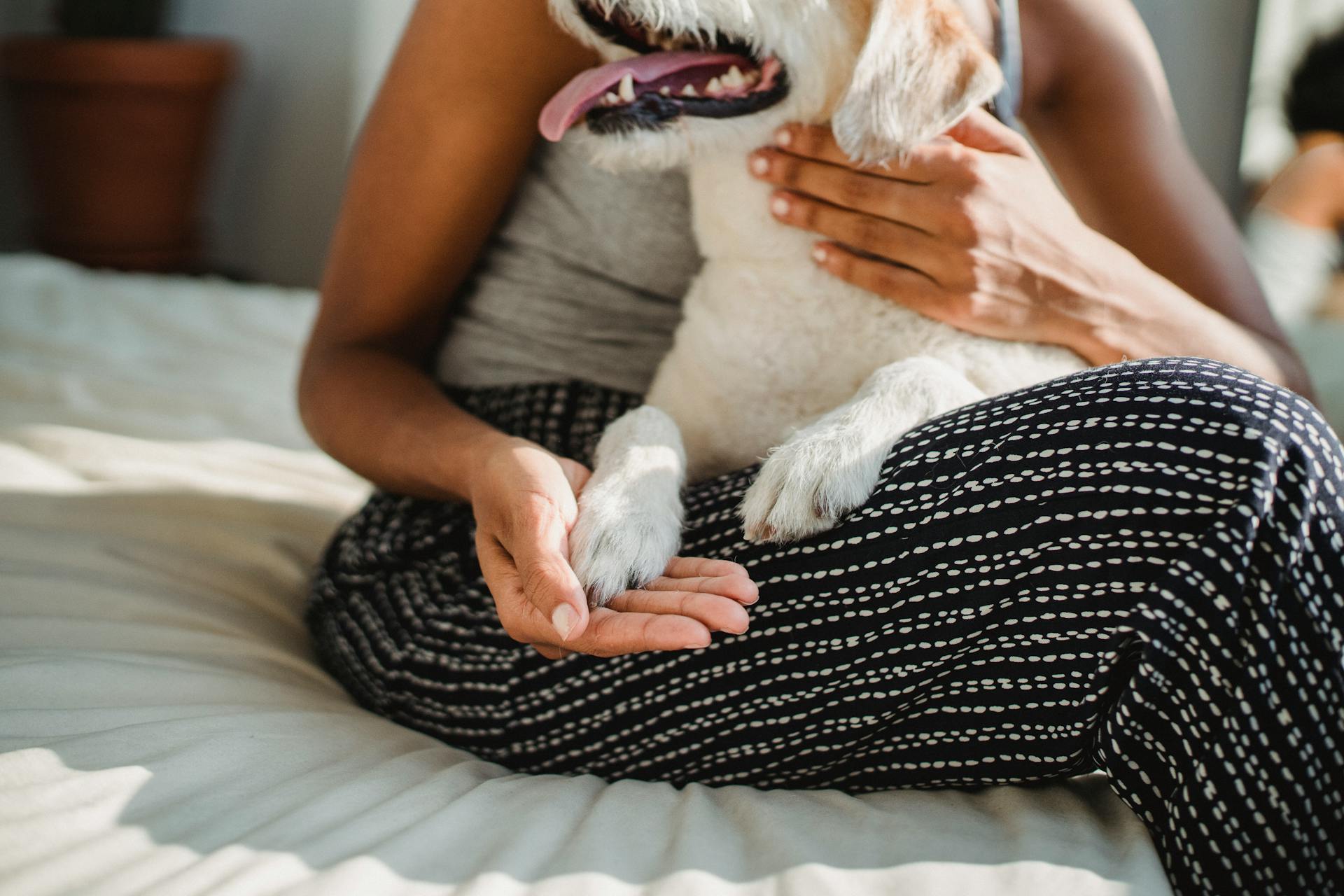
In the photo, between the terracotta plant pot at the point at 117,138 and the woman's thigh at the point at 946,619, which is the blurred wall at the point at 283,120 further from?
the woman's thigh at the point at 946,619

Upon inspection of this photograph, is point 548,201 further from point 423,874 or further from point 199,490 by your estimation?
point 423,874

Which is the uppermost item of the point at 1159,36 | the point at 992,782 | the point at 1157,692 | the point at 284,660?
the point at 1159,36

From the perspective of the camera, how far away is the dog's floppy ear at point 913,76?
921 mm

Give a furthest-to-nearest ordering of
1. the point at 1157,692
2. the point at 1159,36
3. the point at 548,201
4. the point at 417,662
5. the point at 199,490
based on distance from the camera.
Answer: the point at 1159,36 → the point at 199,490 → the point at 548,201 → the point at 417,662 → the point at 1157,692

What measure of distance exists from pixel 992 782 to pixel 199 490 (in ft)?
3.30

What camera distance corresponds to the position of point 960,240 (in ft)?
3.13

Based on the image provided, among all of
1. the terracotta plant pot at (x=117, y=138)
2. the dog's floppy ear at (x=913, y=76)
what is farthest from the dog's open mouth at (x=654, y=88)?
the terracotta plant pot at (x=117, y=138)

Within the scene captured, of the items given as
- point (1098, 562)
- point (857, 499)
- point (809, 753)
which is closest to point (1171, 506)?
point (1098, 562)

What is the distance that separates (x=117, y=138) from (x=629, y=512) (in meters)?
3.34

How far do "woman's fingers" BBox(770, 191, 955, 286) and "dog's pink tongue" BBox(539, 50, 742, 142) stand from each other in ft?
0.52

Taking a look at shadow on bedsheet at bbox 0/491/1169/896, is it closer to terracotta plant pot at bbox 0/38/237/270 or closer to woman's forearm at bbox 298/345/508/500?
woman's forearm at bbox 298/345/508/500

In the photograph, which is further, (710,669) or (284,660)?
(284,660)

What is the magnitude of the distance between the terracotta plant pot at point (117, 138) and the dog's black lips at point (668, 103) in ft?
9.46

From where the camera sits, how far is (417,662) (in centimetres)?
96
